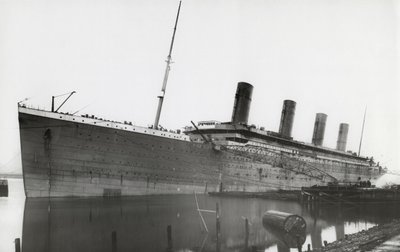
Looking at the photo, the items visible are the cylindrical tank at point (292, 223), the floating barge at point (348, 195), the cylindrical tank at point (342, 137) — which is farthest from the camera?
the cylindrical tank at point (342, 137)

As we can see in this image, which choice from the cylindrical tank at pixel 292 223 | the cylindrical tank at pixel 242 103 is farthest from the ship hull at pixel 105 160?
the cylindrical tank at pixel 292 223

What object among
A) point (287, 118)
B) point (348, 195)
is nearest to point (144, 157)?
point (348, 195)

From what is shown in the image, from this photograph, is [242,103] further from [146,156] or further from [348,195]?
[146,156]

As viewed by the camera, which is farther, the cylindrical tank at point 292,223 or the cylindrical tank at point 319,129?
the cylindrical tank at point 319,129

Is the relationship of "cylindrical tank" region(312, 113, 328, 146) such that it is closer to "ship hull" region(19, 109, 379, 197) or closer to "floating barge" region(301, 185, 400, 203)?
"floating barge" region(301, 185, 400, 203)

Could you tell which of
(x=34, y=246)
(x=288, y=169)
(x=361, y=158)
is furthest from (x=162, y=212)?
(x=361, y=158)

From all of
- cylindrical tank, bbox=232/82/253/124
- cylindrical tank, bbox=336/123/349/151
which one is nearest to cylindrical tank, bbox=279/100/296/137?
cylindrical tank, bbox=232/82/253/124

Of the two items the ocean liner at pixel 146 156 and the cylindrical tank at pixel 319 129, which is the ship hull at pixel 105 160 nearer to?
the ocean liner at pixel 146 156
